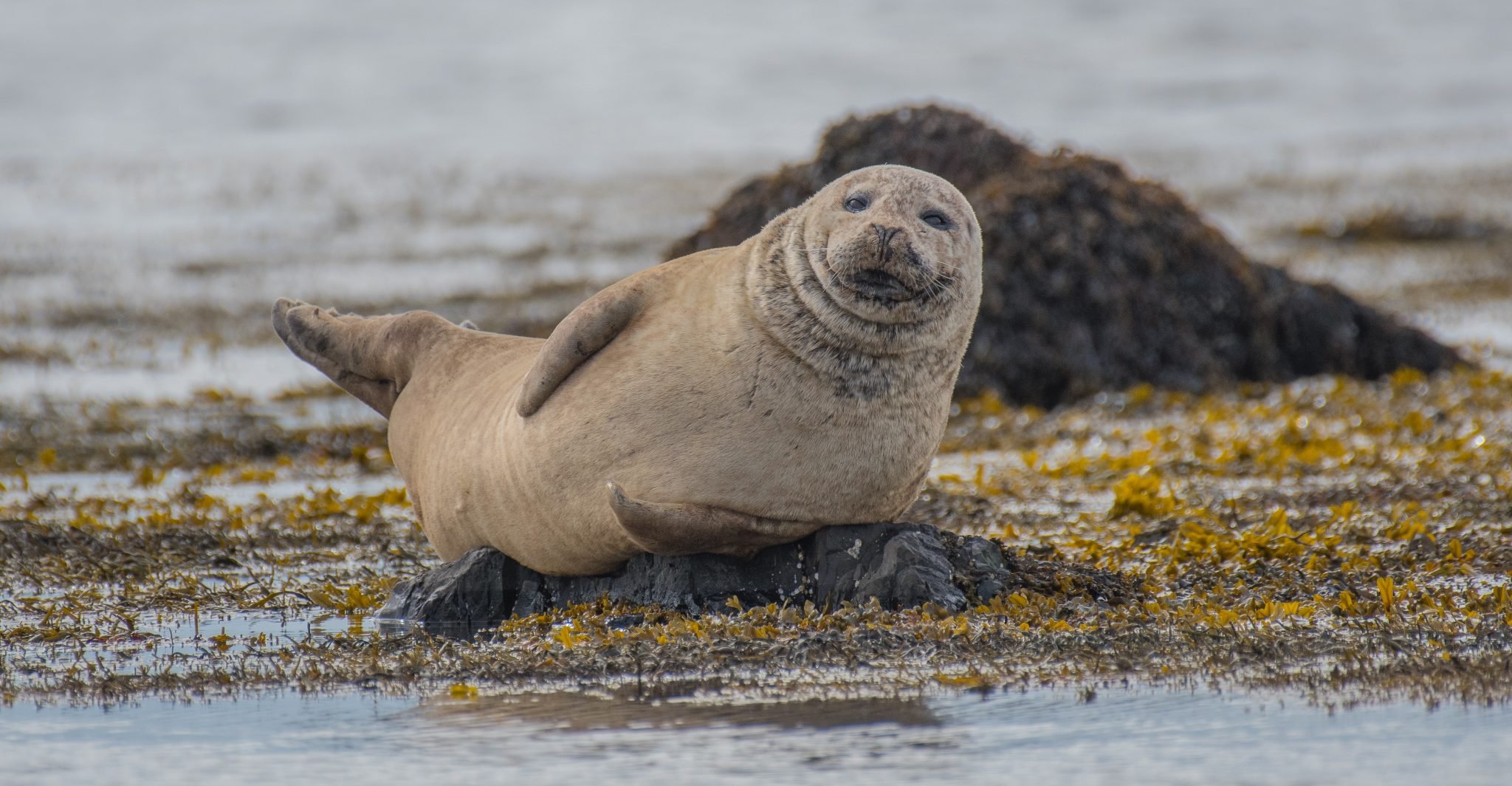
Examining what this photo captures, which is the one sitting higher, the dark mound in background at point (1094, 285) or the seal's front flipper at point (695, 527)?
the dark mound in background at point (1094, 285)

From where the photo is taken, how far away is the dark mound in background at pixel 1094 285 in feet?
39.6

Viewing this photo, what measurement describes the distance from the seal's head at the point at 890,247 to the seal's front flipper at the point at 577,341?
61 cm

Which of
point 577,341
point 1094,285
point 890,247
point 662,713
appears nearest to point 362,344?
point 577,341

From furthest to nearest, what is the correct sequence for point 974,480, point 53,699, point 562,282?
point 562,282, point 974,480, point 53,699

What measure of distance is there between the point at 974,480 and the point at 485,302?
9.65 m

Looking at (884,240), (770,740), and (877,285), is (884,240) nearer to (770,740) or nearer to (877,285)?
(877,285)

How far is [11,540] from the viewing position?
730 cm

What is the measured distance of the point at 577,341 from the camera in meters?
5.86

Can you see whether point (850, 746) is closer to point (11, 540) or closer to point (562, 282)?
point (11, 540)

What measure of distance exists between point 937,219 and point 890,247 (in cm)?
37

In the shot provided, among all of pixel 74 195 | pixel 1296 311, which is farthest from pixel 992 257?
pixel 74 195

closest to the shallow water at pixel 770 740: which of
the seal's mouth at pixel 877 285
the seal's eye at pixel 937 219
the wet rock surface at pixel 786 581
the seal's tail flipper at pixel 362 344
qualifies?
the wet rock surface at pixel 786 581

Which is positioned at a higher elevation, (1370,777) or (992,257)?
(992,257)

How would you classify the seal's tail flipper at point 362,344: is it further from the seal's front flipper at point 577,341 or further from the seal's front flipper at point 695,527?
the seal's front flipper at point 695,527
